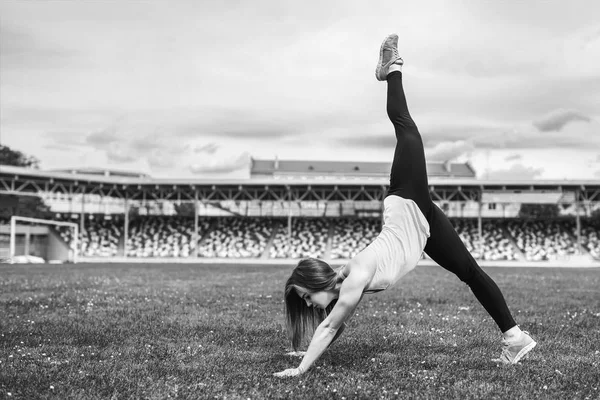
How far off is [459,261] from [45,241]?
38.9 meters

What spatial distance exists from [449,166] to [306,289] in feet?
257

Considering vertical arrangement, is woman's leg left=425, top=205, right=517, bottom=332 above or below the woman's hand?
above

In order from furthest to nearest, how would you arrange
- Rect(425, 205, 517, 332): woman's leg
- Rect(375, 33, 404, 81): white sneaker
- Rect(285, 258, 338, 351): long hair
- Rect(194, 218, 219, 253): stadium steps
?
Rect(194, 218, 219, 253): stadium steps → Rect(375, 33, 404, 81): white sneaker → Rect(425, 205, 517, 332): woman's leg → Rect(285, 258, 338, 351): long hair

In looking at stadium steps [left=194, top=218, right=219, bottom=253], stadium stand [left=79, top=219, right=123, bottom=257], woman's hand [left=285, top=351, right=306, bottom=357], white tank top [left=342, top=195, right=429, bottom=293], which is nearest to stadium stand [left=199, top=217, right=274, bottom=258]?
stadium steps [left=194, top=218, right=219, bottom=253]

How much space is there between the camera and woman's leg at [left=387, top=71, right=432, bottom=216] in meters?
4.53

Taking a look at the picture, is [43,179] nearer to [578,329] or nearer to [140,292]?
[140,292]

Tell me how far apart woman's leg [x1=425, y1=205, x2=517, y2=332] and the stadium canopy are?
1447 inches

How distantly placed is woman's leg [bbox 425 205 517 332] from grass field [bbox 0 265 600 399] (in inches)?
18.5

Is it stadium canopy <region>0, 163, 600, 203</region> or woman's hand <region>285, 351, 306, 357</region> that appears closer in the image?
woman's hand <region>285, 351, 306, 357</region>

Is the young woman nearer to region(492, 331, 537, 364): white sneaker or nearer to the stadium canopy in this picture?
region(492, 331, 537, 364): white sneaker

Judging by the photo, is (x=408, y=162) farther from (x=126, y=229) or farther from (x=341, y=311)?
(x=126, y=229)

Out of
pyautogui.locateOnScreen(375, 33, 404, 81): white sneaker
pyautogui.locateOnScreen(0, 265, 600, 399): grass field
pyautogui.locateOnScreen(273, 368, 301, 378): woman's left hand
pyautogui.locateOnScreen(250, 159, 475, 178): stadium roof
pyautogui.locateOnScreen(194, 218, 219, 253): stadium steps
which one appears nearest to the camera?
pyautogui.locateOnScreen(0, 265, 600, 399): grass field

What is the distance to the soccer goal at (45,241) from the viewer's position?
34781 millimetres

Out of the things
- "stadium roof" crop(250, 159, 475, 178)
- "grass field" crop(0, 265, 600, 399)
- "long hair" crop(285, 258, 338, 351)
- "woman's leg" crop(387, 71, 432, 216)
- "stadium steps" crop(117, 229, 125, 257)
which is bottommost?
"stadium steps" crop(117, 229, 125, 257)
